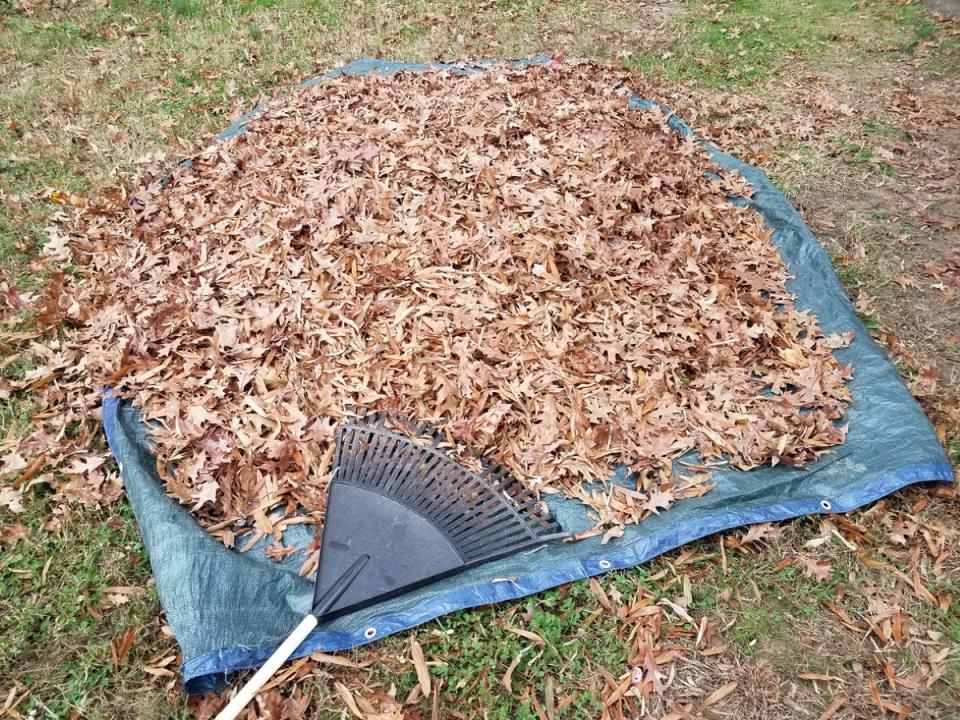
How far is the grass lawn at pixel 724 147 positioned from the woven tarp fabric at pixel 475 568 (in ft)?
0.29

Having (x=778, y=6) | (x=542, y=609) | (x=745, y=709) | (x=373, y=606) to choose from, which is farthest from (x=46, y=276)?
(x=778, y=6)

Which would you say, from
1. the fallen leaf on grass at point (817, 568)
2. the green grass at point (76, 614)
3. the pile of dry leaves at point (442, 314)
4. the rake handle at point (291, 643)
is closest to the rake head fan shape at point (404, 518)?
the rake handle at point (291, 643)

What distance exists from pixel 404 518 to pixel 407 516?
1 cm

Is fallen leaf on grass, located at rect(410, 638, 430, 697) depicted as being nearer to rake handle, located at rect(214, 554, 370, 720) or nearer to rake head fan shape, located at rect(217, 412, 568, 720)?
rake head fan shape, located at rect(217, 412, 568, 720)

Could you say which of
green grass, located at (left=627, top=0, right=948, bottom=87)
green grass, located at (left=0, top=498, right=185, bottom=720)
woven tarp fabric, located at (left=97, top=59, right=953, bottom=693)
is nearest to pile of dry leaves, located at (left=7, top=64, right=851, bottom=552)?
woven tarp fabric, located at (left=97, top=59, right=953, bottom=693)

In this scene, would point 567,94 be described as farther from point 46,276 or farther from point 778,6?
point 778,6

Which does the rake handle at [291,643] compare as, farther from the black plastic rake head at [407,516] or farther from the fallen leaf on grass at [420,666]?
the fallen leaf on grass at [420,666]

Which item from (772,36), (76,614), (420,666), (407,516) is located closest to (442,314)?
(407,516)

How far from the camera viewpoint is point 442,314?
10.1 feet

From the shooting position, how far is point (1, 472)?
2514 mm

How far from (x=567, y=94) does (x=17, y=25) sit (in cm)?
612

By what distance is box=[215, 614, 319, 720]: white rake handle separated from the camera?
1795mm

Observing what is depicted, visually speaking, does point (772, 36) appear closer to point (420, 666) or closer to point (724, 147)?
point (724, 147)

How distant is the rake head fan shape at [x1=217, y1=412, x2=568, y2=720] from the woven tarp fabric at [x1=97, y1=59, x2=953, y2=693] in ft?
0.23
